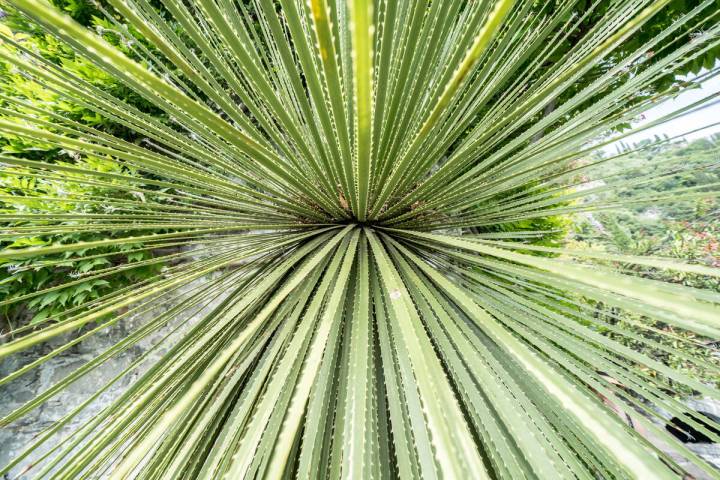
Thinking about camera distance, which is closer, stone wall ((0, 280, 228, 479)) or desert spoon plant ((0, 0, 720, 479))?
desert spoon plant ((0, 0, 720, 479))

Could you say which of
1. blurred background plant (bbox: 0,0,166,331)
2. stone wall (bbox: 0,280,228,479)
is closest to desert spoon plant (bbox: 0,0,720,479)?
blurred background plant (bbox: 0,0,166,331)

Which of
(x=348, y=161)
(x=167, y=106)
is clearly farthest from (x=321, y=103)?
(x=167, y=106)

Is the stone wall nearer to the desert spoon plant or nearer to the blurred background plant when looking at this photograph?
the blurred background plant

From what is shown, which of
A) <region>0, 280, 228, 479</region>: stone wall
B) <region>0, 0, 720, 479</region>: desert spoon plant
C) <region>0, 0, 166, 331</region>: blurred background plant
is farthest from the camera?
<region>0, 280, 228, 479</region>: stone wall

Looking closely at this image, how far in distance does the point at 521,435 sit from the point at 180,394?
63 centimetres

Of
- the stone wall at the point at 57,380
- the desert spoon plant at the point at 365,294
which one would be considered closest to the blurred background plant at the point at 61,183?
the stone wall at the point at 57,380

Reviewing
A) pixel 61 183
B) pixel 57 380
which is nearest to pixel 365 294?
pixel 61 183

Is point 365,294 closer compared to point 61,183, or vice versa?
point 365,294

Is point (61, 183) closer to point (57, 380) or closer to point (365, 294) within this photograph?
point (57, 380)

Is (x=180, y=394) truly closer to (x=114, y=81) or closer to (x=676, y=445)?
(x=676, y=445)

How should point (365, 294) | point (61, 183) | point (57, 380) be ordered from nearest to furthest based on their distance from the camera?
point (365, 294) → point (61, 183) → point (57, 380)

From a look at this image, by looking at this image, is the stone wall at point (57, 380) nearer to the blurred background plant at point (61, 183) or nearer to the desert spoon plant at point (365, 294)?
the blurred background plant at point (61, 183)

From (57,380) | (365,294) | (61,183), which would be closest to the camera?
(365,294)

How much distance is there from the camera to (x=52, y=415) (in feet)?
Result: 6.40
